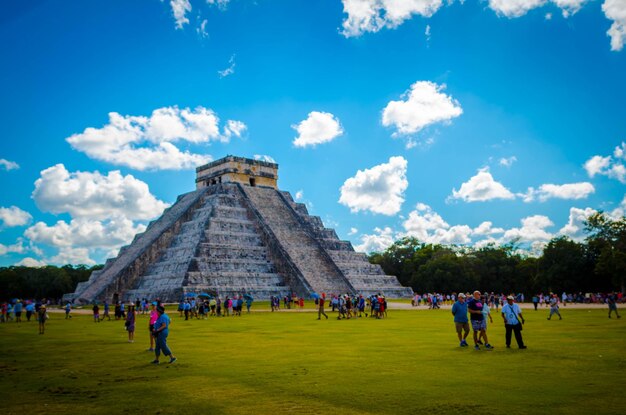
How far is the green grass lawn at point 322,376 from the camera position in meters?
6.16

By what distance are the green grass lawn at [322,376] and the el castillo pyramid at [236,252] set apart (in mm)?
18689

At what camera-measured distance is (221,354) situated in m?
10.6

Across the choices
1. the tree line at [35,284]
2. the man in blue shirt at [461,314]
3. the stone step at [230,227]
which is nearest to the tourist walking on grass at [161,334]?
the man in blue shirt at [461,314]

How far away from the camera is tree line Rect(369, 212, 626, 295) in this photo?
42.7m

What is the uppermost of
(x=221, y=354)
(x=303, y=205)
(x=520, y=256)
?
(x=303, y=205)

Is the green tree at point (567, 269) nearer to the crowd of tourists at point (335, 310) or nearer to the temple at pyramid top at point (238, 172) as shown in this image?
the crowd of tourists at point (335, 310)

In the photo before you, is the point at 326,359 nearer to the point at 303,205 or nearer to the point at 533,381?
the point at 533,381

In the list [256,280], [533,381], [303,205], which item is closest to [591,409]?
[533,381]

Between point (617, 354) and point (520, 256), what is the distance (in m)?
52.2

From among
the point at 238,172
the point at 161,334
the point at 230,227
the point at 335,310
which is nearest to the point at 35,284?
the point at 238,172

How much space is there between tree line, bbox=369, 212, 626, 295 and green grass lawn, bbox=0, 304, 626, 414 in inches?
1297

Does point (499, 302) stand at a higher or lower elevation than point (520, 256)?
lower

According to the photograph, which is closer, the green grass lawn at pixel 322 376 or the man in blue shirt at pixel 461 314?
the green grass lawn at pixel 322 376

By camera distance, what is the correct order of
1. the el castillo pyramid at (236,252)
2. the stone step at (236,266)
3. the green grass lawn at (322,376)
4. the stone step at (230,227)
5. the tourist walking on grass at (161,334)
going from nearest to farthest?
the green grass lawn at (322,376) < the tourist walking on grass at (161,334) < the stone step at (236,266) < the el castillo pyramid at (236,252) < the stone step at (230,227)
